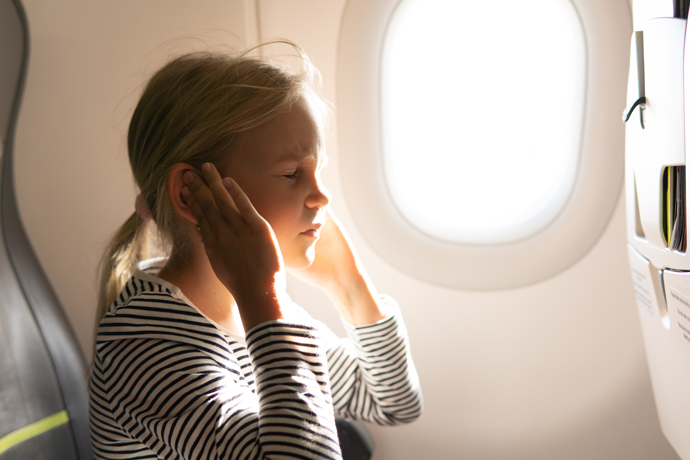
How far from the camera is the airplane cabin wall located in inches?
42.3

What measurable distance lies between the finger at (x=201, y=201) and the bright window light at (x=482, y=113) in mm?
534

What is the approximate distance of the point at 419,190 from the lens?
3.73 feet

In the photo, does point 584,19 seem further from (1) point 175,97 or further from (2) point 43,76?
(2) point 43,76

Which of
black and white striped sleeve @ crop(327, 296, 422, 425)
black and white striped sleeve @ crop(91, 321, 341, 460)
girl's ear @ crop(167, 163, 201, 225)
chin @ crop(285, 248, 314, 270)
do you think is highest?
girl's ear @ crop(167, 163, 201, 225)

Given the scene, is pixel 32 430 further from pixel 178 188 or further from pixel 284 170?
pixel 284 170

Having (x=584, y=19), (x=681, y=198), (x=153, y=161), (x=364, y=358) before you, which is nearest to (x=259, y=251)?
(x=153, y=161)

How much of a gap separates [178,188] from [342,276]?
362 millimetres

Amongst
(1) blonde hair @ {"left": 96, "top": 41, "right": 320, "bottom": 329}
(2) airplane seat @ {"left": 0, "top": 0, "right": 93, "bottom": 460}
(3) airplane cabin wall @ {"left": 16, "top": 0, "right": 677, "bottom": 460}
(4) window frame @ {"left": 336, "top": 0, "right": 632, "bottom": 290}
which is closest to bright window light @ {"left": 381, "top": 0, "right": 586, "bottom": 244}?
(4) window frame @ {"left": 336, "top": 0, "right": 632, "bottom": 290}

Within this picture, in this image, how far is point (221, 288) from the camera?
2.51ft

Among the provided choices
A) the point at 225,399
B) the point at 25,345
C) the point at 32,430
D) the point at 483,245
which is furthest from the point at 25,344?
the point at 483,245

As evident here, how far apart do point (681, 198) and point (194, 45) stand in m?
0.96

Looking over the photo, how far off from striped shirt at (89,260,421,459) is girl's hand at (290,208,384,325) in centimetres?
24

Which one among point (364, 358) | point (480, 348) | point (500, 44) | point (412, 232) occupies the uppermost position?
point (500, 44)

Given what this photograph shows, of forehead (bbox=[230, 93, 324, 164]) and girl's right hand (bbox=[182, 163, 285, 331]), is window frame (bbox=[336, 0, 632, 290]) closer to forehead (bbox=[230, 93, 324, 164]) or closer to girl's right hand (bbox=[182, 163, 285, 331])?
forehead (bbox=[230, 93, 324, 164])
